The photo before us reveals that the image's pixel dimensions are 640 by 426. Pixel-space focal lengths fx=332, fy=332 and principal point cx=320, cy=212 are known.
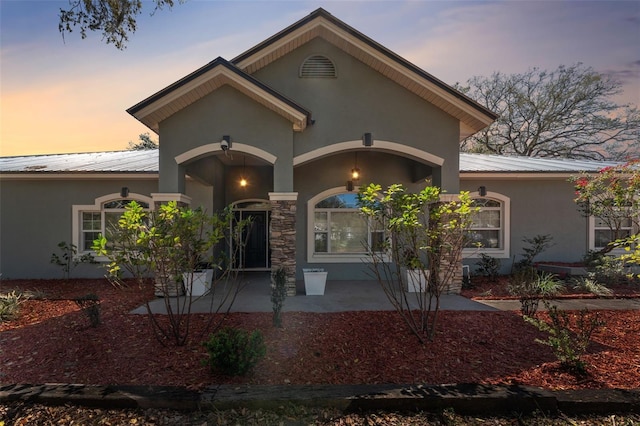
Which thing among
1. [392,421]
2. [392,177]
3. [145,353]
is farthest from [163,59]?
[392,421]

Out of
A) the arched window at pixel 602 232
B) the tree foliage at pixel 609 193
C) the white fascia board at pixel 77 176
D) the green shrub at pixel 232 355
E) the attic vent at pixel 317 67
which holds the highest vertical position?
the attic vent at pixel 317 67

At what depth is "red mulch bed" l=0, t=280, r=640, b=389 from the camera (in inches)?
155

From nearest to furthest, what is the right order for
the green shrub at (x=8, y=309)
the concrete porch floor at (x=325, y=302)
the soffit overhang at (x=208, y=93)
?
the green shrub at (x=8, y=309) → the concrete porch floor at (x=325, y=302) → the soffit overhang at (x=208, y=93)

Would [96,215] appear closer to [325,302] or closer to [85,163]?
[85,163]

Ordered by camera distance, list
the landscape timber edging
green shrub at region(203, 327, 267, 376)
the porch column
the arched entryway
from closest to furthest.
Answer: the landscape timber edging → green shrub at region(203, 327, 267, 376) → the porch column → the arched entryway

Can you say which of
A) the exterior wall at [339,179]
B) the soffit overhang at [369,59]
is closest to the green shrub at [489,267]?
→ the exterior wall at [339,179]

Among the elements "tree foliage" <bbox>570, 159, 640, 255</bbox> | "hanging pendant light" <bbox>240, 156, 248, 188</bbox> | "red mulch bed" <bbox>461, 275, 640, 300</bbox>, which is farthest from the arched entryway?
"tree foliage" <bbox>570, 159, 640, 255</bbox>

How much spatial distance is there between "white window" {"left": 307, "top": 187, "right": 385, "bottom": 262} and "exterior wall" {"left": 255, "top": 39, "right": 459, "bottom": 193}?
2.41 m

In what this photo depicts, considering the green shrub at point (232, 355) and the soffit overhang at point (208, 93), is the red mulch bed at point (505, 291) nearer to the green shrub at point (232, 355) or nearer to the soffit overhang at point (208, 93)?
the green shrub at point (232, 355)

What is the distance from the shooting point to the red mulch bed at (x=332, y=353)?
394 centimetres

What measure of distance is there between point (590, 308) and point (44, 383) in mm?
9250

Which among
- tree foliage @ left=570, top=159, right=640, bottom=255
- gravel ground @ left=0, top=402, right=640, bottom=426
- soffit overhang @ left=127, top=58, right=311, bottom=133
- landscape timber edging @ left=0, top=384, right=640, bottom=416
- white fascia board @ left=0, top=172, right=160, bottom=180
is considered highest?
soffit overhang @ left=127, top=58, right=311, bottom=133

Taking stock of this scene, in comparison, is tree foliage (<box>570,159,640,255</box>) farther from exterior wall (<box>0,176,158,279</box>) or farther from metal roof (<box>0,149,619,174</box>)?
exterior wall (<box>0,176,158,279</box>)

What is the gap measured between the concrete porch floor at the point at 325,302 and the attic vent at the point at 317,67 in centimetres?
546
